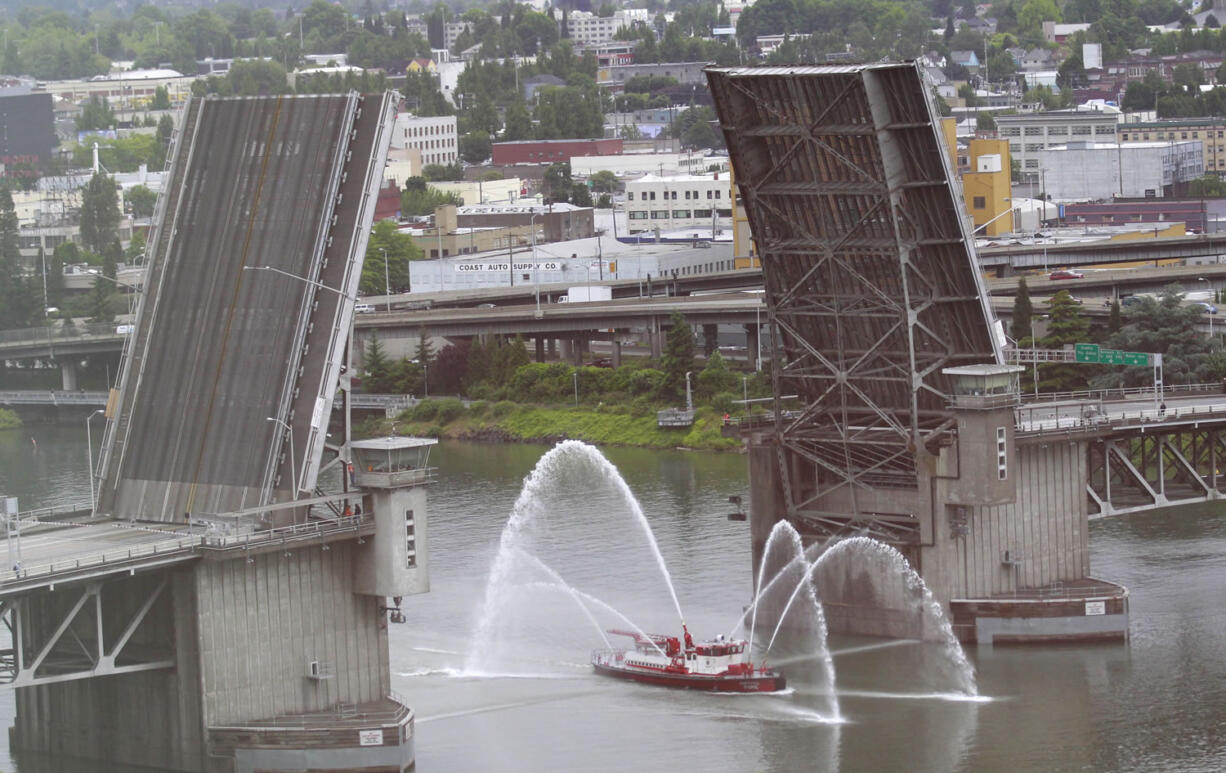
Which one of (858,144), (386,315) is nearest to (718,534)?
(858,144)

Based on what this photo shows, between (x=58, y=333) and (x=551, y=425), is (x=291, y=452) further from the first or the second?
(x=58, y=333)

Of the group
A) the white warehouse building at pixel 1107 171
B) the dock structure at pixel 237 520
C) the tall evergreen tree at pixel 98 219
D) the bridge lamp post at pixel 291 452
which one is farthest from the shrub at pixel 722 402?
the white warehouse building at pixel 1107 171

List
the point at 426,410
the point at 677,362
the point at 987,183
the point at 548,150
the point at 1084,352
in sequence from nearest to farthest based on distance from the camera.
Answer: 1. the point at 1084,352
2. the point at 677,362
3. the point at 426,410
4. the point at 987,183
5. the point at 548,150

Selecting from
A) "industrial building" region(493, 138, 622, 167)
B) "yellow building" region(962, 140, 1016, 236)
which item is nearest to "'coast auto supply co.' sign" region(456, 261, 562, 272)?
"yellow building" region(962, 140, 1016, 236)

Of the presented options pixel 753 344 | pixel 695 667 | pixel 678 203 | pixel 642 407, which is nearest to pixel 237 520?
pixel 695 667

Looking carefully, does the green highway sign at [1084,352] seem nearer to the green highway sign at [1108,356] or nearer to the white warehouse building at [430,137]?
the green highway sign at [1108,356]

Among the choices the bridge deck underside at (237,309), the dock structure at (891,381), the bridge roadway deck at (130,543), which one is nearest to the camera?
the bridge roadway deck at (130,543)
